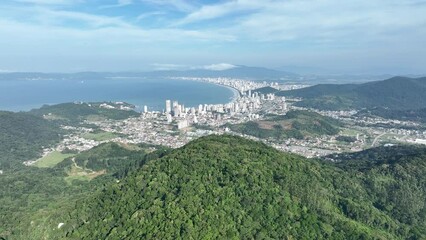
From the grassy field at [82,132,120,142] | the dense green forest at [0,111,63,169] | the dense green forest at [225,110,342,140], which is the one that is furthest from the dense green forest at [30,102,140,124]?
the dense green forest at [225,110,342,140]

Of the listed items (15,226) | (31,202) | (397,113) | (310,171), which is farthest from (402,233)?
(397,113)

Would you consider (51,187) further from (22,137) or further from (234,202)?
(22,137)

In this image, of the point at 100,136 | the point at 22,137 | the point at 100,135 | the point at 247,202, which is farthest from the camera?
the point at 100,135

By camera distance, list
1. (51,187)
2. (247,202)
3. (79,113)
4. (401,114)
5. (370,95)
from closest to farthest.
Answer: (247,202) < (51,187) < (79,113) < (401,114) < (370,95)

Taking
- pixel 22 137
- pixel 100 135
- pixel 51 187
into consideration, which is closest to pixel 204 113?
pixel 100 135

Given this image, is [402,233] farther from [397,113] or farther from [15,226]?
[397,113]

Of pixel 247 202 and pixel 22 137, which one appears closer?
pixel 247 202

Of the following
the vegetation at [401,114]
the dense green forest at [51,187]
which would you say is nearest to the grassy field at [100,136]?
the dense green forest at [51,187]
